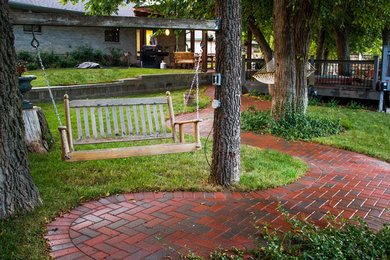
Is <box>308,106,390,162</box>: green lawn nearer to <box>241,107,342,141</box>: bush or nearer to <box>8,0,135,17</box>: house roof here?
<box>241,107,342,141</box>: bush

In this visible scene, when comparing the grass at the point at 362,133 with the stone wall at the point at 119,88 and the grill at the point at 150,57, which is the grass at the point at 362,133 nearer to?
the stone wall at the point at 119,88

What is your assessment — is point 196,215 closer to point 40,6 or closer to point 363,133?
point 363,133

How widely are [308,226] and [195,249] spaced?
3.63 feet

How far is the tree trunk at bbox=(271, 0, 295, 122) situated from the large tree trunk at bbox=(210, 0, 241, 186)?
399cm

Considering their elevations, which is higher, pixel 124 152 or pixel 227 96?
pixel 227 96

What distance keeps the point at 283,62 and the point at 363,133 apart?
2355 millimetres

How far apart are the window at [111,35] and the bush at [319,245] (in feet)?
63.5

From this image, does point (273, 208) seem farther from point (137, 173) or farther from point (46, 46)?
point (46, 46)

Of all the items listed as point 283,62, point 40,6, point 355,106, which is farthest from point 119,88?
point 40,6

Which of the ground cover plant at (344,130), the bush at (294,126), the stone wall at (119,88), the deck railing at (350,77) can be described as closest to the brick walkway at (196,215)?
the ground cover plant at (344,130)

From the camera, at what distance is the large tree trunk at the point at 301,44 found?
837cm

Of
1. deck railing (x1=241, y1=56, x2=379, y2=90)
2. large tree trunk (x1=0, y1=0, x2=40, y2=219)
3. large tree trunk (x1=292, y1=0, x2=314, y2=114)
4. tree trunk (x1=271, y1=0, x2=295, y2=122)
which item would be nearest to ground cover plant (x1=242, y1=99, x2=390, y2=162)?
tree trunk (x1=271, y1=0, x2=295, y2=122)

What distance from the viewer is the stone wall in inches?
409

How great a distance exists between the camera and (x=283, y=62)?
8289 mm
